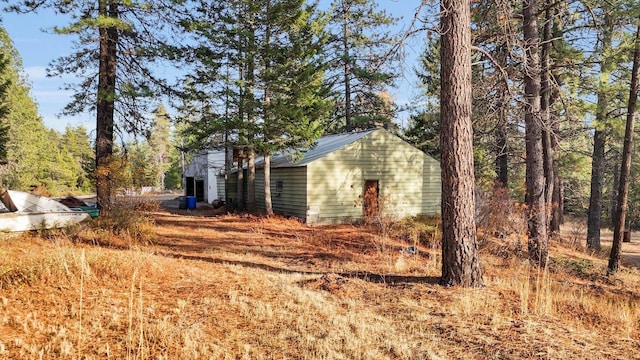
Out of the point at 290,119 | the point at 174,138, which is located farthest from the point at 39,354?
the point at 174,138

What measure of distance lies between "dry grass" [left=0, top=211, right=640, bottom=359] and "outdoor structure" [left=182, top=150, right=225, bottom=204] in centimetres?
1688

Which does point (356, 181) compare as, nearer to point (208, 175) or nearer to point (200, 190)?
point (208, 175)

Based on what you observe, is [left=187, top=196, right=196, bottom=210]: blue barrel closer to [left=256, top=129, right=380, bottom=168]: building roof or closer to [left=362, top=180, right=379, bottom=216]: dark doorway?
[left=256, top=129, right=380, bottom=168]: building roof

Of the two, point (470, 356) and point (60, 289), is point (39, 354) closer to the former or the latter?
point (60, 289)

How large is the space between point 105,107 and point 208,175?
14.6 metres

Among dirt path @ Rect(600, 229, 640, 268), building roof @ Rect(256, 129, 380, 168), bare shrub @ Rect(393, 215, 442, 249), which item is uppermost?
building roof @ Rect(256, 129, 380, 168)

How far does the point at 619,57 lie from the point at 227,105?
1373 cm

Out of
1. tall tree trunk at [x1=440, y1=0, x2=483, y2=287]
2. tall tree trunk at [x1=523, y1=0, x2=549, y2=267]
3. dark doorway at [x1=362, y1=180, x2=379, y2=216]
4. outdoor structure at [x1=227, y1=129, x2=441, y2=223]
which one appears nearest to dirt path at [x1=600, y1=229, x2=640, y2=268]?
tall tree trunk at [x1=523, y1=0, x2=549, y2=267]

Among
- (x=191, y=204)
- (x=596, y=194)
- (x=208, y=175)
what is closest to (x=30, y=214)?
(x=191, y=204)

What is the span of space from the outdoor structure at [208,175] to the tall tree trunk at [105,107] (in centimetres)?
1189

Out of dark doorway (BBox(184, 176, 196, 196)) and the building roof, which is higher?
the building roof

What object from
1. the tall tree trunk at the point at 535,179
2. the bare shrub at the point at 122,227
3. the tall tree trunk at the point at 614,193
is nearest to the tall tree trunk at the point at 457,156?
the tall tree trunk at the point at 535,179

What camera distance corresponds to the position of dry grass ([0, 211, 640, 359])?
3.43m

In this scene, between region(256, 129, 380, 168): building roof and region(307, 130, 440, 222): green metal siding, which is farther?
region(256, 129, 380, 168): building roof
